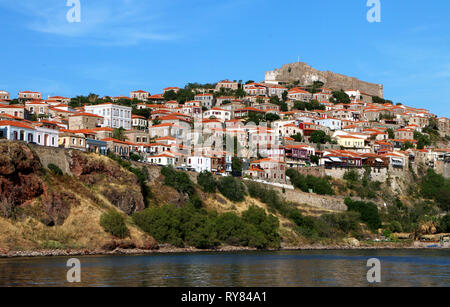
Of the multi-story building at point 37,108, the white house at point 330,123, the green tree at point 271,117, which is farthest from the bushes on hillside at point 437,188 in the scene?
the multi-story building at point 37,108

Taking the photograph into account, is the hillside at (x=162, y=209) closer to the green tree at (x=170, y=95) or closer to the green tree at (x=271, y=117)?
the green tree at (x=271, y=117)

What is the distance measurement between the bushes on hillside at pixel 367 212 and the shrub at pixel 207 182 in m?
16.7

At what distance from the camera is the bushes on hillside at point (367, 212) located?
3061 inches

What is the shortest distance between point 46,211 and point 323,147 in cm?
5292

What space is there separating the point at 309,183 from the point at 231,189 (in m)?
13.8

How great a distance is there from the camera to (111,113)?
92125 millimetres

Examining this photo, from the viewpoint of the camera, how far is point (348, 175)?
87.4m

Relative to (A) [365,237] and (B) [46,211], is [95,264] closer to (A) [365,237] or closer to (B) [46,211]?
(B) [46,211]

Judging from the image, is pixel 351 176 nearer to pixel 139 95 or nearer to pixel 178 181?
pixel 178 181

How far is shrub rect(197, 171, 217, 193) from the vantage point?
71500 mm

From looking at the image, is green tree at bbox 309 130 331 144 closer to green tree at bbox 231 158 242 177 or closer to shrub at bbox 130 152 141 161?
green tree at bbox 231 158 242 177

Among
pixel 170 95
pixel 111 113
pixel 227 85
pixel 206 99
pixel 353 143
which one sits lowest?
pixel 353 143

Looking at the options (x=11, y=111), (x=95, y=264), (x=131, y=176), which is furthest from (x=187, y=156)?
(x=95, y=264)

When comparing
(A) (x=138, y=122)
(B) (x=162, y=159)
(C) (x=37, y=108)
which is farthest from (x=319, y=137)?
(C) (x=37, y=108)
